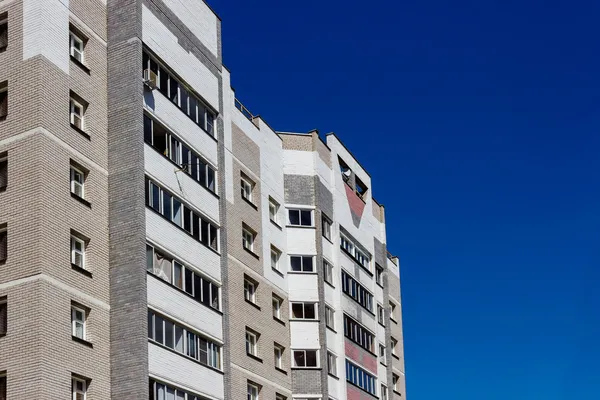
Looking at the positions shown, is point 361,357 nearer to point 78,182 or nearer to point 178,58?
point 178,58

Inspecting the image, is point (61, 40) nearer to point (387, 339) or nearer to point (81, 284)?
point (81, 284)

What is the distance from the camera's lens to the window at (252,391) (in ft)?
171

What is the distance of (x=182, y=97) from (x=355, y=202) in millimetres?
23433

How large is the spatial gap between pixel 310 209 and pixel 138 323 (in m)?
22.6

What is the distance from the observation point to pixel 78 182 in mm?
42031

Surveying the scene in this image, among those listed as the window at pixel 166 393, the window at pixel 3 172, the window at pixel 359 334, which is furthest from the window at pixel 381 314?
the window at pixel 3 172

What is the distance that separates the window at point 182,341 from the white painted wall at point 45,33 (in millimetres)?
10499

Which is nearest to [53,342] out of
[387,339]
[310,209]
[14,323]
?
[14,323]

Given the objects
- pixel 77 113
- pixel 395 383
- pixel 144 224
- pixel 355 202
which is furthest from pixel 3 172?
pixel 395 383

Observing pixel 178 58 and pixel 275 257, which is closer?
pixel 178 58

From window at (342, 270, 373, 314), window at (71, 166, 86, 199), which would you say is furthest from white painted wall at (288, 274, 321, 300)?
window at (71, 166, 86, 199)

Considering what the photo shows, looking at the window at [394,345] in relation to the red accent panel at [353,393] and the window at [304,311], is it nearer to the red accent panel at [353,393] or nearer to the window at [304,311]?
the red accent panel at [353,393]

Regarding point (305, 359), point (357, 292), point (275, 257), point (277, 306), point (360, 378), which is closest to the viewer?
point (277, 306)

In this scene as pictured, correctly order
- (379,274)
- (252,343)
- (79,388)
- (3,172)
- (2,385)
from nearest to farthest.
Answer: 1. (2,385)
2. (79,388)
3. (3,172)
4. (252,343)
5. (379,274)
